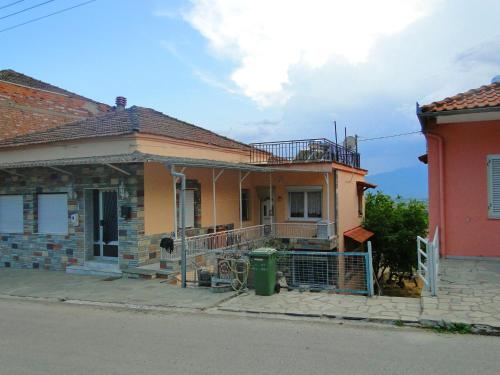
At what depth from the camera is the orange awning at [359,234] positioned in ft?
66.7

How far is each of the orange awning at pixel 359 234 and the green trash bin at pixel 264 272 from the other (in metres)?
11.8

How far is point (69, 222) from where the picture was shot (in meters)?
13.6

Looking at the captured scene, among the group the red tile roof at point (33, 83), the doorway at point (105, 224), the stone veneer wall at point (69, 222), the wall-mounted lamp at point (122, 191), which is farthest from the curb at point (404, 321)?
the red tile roof at point (33, 83)

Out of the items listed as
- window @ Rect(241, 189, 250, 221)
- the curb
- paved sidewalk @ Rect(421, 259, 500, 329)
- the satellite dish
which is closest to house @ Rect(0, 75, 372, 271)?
window @ Rect(241, 189, 250, 221)

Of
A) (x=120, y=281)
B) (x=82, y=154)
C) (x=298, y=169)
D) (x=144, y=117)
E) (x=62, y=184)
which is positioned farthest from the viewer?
(x=298, y=169)

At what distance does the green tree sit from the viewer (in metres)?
22.1

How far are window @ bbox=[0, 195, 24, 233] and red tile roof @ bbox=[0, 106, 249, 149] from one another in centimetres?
205

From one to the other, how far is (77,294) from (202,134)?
1023cm

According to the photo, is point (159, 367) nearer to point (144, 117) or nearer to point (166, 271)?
point (166, 271)

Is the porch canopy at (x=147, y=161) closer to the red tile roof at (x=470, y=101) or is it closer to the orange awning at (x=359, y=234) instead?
the orange awning at (x=359, y=234)

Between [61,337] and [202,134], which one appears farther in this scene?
[202,134]

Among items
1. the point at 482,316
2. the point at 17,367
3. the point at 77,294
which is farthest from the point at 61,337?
the point at 482,316

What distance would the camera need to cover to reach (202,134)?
62.1ft

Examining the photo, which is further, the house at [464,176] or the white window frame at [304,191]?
the white window frame at [304,191]
